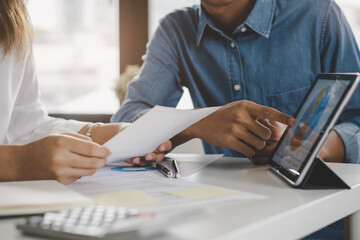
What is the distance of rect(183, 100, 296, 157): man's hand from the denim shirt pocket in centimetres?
45

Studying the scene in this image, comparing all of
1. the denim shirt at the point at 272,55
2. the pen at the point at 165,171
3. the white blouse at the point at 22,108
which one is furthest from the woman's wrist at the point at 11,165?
the denim shirt at the point at 272,55

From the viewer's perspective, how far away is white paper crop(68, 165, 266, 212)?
59cm

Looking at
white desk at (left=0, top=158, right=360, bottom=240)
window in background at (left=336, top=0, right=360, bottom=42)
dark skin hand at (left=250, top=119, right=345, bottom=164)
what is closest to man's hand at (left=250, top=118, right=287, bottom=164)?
dark skin hand at (left=250, top=119, right=345, bottom=164)

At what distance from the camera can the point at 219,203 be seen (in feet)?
1.95

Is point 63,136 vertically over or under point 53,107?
over

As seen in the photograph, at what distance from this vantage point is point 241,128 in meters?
0.95

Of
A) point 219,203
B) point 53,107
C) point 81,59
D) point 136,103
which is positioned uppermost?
point 219,203

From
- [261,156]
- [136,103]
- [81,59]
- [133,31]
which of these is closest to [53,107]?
[81,59]

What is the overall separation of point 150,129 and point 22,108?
65 cm

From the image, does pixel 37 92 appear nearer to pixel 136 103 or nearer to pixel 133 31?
pixel 136 103

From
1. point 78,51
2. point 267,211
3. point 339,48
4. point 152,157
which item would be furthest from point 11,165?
point 78,51

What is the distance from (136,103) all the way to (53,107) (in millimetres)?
2367

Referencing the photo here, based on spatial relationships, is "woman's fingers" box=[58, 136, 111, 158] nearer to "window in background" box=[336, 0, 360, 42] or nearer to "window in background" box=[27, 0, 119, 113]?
"window in background" box=[336, 0, 360, 42]

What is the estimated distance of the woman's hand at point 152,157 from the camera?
94cm
